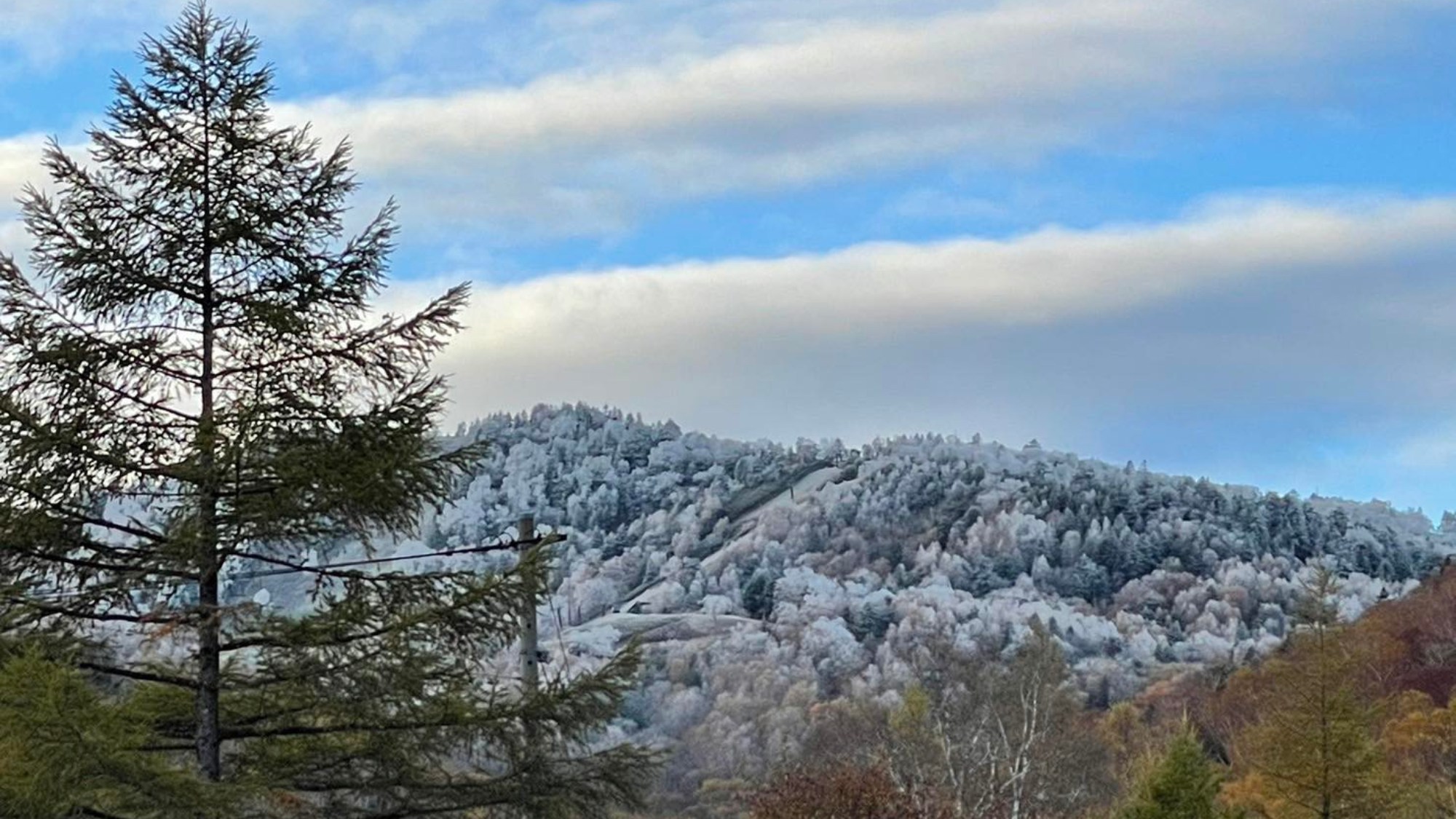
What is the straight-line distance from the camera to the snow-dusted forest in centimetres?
12569

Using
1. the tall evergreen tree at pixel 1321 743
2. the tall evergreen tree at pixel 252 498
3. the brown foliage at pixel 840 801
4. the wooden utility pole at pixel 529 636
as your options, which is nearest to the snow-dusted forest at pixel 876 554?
the brown foliage at pixel 840 801

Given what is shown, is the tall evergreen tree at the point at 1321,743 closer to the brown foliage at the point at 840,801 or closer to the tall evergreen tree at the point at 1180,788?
the tall evergreen tree at the point at 1180,788

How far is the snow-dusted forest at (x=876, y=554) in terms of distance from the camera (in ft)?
412

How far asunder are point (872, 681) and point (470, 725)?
10661 cm

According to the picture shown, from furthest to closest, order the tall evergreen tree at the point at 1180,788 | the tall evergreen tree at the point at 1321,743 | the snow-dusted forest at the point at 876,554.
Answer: the snow-dusted forest at the point at 876,554 → the tall evergreen tree at the point at 1321,743 → the tall evergreen tree at the point at 1180,788

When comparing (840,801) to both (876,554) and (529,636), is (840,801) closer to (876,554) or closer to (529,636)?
(529,636)

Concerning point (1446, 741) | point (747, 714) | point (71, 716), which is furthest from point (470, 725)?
point (747, 714)

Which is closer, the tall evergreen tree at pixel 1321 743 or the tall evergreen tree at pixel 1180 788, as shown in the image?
the tall evergreen tree at pixel 1180 788

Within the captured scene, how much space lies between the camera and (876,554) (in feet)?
544

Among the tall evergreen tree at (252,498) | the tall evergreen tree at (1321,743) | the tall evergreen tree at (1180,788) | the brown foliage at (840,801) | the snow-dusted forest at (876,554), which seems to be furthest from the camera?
the snow-dusted forest at (876,554)

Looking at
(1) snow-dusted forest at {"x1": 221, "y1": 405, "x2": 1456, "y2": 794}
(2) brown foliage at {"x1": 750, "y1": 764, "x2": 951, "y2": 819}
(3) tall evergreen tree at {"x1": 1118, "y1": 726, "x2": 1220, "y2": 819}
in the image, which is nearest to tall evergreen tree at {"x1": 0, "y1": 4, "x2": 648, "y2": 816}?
(3) tall evergreen tree at {"x1": 1118, "y1": 726, "x2": 1220, "y2": 819}

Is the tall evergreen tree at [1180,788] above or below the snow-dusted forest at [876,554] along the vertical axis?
below

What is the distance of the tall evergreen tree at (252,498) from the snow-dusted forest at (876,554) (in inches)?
3705

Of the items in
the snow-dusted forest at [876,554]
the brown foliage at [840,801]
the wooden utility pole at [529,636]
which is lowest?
the brown foliage at [840,801]
